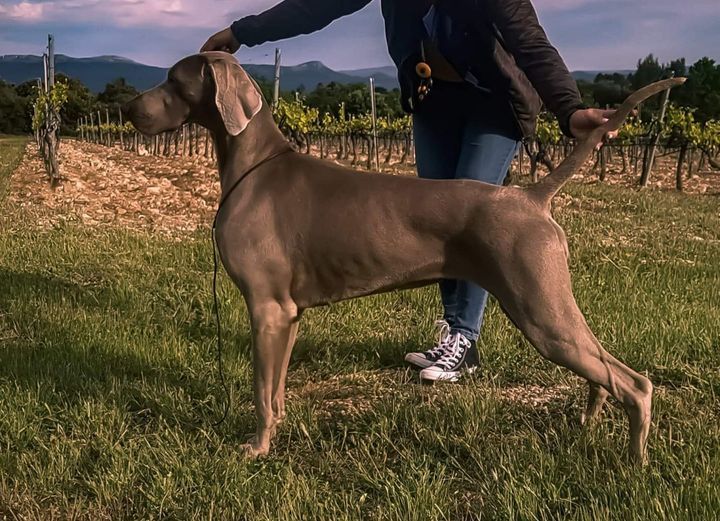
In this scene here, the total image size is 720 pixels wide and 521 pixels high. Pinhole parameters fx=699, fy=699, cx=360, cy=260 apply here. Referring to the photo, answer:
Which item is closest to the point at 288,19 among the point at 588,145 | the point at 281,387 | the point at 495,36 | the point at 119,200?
the point at 495,36

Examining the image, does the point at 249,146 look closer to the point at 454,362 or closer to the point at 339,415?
the point at 339,415

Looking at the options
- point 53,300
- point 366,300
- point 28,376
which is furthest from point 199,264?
point 28,376

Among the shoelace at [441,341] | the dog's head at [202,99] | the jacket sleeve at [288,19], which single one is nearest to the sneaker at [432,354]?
the shoelace at [441,341]

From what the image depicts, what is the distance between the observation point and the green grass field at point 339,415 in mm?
2619

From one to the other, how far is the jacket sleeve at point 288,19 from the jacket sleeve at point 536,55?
2.79 ft

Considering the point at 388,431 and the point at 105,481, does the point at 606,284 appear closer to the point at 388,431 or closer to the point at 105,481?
the point at 388,431

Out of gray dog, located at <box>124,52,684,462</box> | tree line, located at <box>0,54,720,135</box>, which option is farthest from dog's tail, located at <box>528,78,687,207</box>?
tree line, located at <box>0,54,720,135</box>

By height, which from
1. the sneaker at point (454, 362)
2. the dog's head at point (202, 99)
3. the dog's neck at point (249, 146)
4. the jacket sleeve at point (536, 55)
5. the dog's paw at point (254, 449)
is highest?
the jacket sleeve at point (536, 55)

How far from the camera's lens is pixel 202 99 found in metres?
3.11

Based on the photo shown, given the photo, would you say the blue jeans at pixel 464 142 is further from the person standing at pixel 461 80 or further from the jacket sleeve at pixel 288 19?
the jacket sleeve at pixel 288 19

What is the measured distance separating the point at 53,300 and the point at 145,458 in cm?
266

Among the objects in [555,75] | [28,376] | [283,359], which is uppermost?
[555,75]

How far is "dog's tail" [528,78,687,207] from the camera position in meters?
2.68

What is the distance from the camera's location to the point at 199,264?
6383mm
